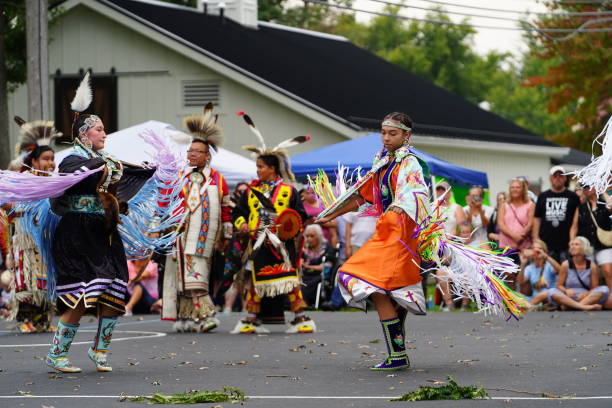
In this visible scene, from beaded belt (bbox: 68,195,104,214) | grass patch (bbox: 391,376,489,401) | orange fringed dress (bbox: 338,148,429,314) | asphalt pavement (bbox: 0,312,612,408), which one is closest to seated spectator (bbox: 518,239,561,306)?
asphalt pavement (bbox: 0,312,612,408)

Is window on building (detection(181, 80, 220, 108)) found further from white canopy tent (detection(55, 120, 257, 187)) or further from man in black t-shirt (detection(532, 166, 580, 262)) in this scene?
man in black t-shirt (detection(532, 166, 580, 262))

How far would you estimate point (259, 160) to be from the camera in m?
14.1

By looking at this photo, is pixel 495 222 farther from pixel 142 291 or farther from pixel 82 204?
pixel 82 204

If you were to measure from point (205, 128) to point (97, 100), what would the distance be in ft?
52.4

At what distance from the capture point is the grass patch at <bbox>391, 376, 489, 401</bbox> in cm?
778

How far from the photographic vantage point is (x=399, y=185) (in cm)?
959

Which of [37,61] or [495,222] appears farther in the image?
[37,61]

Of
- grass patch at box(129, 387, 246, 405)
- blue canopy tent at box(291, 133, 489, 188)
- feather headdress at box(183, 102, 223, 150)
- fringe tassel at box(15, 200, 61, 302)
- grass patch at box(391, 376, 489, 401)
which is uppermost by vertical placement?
feather headdress at box(183, 102, 223, 150)

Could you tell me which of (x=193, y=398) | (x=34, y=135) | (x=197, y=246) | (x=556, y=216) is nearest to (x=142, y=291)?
(x=197, y=246)

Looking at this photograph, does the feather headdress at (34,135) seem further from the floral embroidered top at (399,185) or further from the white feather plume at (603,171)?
the white feather plume at (603,171)

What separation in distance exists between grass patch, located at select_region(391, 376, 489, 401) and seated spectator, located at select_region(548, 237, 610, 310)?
30.9 feet

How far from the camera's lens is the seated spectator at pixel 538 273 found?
1752 cm

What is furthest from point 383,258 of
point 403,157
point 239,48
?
point 239,48

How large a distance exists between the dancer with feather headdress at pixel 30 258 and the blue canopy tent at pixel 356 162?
6538mm
